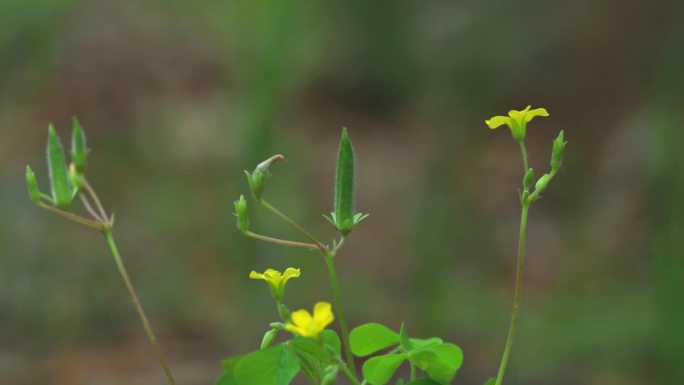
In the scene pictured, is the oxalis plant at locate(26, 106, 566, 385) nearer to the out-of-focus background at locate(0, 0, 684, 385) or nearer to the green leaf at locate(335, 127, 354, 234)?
the green leaf at locate(335, 127, 354, 234)

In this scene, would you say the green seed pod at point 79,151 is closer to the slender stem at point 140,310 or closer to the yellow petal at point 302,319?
the slender stem at point 140,310

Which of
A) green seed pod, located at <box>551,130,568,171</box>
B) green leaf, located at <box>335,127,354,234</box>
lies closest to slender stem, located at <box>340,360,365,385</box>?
green leaf, located at <box>335,127,354,234</box>

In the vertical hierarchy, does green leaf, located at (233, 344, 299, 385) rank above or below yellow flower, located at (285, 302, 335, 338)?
below

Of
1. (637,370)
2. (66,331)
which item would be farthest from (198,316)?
(637,370)

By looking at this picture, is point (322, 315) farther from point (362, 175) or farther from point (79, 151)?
point (362, 175)

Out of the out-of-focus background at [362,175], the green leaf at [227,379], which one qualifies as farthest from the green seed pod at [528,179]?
the out-of-focus background at [362,175]

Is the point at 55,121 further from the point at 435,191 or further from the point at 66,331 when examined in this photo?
the point at 435,191
